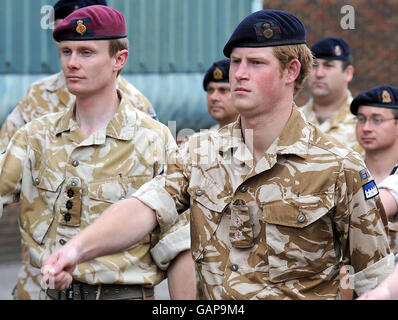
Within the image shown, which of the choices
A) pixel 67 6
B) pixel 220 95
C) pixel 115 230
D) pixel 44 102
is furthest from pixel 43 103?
pixel 115 230

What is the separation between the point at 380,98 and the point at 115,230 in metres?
3.11

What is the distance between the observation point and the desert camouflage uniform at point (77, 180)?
147 inches

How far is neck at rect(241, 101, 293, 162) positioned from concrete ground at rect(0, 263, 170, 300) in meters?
4.47

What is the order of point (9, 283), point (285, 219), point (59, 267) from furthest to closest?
point (9, 283) < point (285, 219) < point (59, 267)

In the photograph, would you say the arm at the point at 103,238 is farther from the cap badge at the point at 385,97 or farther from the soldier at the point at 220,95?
the soldier at the point at 220,95

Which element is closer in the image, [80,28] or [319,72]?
[80,28]

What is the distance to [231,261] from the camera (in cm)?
299

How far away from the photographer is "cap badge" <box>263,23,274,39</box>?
9.87 feet

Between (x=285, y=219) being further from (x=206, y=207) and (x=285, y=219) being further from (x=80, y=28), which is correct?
(x=80, y=28)

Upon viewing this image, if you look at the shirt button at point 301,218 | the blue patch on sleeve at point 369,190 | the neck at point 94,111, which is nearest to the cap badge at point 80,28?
the neck at point 94,111

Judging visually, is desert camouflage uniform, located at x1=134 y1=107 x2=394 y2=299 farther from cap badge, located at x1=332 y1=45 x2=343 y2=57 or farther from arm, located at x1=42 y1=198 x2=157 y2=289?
cap badge, located at x1=332 y1=45 x2=343 y2=57

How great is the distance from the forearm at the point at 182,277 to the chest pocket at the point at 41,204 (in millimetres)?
625

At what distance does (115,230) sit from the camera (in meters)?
2.80
